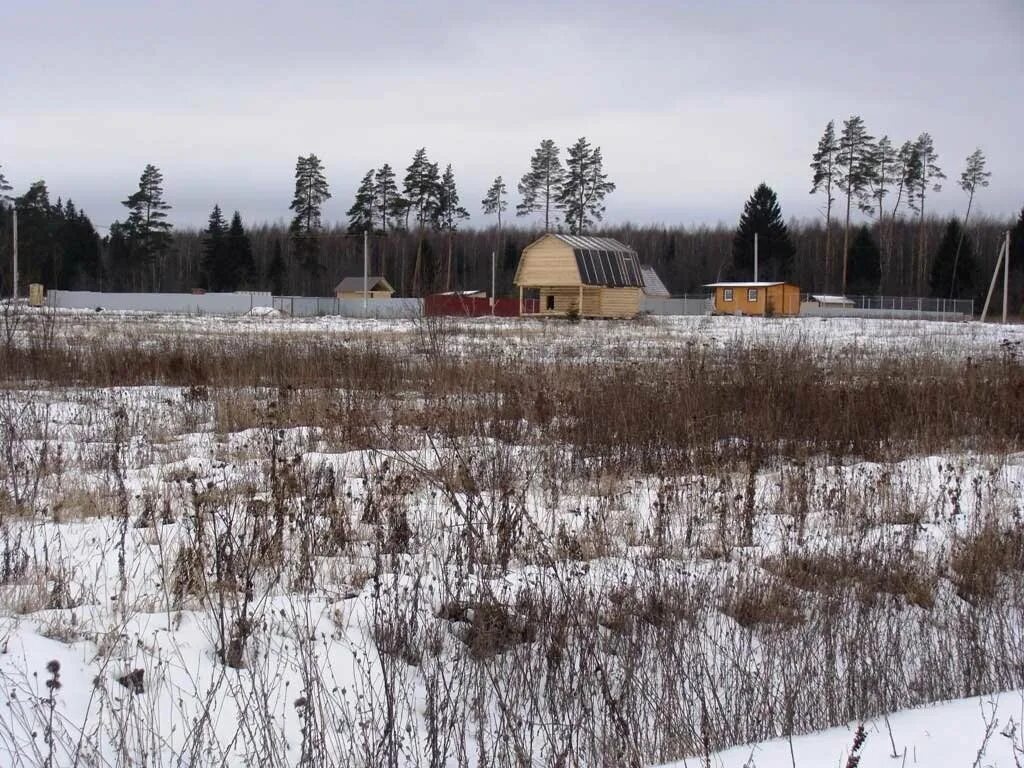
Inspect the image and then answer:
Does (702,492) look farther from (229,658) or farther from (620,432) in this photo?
(229,658)

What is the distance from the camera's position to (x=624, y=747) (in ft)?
11.2

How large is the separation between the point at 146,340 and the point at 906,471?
1742 centimetres

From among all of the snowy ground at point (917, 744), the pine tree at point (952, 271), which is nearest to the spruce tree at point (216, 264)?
the pine tree at point (952, 271)

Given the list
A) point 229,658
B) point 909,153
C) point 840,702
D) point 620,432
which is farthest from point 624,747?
point 909,153

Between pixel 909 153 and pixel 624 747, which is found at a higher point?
pixel 909 153

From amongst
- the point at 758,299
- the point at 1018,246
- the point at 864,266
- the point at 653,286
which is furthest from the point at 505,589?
the point at 1018,246

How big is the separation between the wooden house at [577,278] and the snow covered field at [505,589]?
128ft

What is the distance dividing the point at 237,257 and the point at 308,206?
8.75 m

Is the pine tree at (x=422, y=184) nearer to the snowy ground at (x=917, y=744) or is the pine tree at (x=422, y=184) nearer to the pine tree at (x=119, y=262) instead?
the pine tree at (x=119, y=262)

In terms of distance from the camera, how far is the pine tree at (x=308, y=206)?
7738 centimetres

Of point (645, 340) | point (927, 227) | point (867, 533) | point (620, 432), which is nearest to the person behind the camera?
Answer: point (867, 533)

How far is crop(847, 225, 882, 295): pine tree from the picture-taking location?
70688 millimetres

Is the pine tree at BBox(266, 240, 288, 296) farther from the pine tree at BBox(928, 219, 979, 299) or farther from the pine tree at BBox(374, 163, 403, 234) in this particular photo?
the pine tree at BBox(928, 219, 979, 299)

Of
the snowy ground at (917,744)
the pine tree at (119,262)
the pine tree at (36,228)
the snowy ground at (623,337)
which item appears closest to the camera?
the snowy ground at (917,744)
